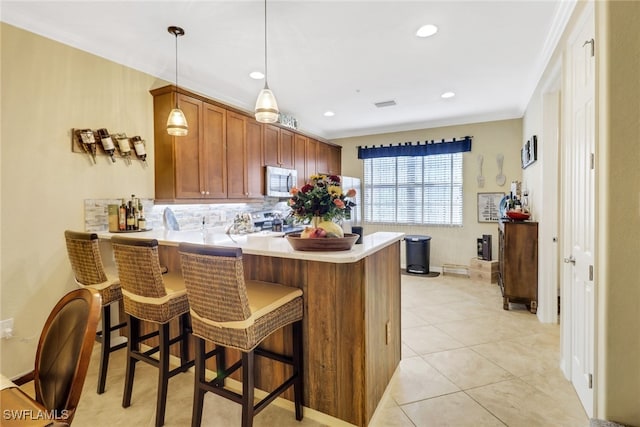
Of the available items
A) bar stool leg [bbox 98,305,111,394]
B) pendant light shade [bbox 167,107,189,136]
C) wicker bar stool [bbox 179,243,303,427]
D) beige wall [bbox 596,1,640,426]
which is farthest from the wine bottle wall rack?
beige wall [bbox 596,1,640,426]

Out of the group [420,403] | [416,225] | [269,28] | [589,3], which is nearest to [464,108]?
[416,225]

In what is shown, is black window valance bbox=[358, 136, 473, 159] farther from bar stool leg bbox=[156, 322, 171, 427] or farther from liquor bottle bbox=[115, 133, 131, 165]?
bar stool leg bbox=[156, 322, 171, 427]

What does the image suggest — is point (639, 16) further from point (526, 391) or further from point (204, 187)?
point (204, 187)

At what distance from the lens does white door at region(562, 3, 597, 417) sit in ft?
5.92

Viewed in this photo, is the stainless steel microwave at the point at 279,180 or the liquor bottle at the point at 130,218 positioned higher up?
the stainless steel microwave at the point at 279,180

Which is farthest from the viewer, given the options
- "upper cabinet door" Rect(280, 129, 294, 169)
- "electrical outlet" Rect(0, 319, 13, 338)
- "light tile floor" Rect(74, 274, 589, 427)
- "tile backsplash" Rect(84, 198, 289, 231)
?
"upper cabinet door" Rect(280, 129, 294, 169)

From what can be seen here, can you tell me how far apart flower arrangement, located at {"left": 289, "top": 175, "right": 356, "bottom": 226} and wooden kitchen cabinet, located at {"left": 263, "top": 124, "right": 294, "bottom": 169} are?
2.82m

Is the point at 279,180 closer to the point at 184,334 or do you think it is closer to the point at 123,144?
the point at 123,144

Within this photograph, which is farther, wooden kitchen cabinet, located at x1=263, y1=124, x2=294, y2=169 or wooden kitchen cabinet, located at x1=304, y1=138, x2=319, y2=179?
wooden kitchen cabinet, located at x1=304, y1=138, x2=319, y2=179

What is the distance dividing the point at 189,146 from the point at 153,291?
77.7 inches

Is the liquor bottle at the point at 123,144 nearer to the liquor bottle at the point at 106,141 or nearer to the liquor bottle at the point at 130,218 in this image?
the liquor bottle at the point at 106,141

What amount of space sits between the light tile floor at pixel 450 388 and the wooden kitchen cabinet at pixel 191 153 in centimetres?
166

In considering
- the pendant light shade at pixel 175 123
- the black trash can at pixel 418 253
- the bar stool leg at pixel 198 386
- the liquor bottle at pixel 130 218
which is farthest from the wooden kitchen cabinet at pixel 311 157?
the bar stool leg at pixel 198 386

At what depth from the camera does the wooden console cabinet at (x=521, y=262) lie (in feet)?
11.5
